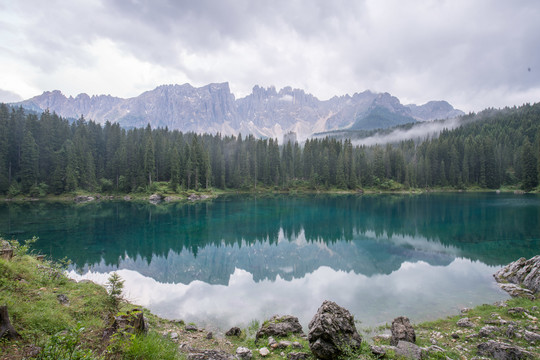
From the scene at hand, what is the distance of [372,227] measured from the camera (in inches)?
1538

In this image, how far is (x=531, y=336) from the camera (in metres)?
9.03

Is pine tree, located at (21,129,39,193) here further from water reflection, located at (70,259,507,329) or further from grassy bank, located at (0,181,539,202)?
water reflection, located at (70,259,507,329)

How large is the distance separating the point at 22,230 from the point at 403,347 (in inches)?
1657

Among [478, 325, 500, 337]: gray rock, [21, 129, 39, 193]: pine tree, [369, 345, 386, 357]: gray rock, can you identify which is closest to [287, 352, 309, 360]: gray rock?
[369, 345, 386, 357]: gray rock

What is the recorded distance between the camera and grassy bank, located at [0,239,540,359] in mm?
5836

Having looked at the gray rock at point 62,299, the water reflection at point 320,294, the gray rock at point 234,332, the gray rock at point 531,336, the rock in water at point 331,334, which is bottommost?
the water reflection at point 320,294

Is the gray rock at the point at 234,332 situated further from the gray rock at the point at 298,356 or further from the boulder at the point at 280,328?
the gray rock at the point at 298,356

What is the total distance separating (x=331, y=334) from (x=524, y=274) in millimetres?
17624

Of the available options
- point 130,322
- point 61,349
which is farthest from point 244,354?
point 61,349

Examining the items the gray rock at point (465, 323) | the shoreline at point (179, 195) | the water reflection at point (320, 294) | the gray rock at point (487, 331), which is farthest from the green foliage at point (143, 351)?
the shoreline at point (179, 195)

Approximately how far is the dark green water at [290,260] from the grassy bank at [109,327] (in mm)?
2020

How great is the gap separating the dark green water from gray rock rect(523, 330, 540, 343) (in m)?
4.59

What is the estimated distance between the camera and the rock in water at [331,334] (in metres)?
8.02

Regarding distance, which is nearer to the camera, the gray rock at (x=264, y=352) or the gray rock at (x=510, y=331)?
the gray rock at (x=264, y=352)
